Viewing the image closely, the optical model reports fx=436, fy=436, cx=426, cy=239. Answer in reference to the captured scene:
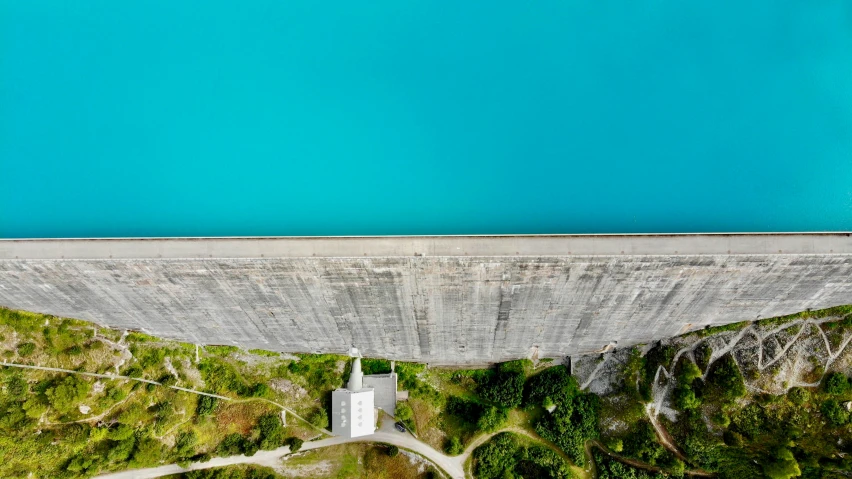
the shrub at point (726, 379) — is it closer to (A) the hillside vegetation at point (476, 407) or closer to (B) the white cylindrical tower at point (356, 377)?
(A) the hillside vegetation at point (476, 407)

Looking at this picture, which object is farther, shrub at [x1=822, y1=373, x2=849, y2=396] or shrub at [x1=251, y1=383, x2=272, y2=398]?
shrub at [x1=251, y1=383, x2=272, y2=398]

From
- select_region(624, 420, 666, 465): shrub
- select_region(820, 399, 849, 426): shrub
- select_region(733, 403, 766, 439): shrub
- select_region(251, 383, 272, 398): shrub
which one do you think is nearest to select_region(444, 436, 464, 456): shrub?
select_region(624, 420, 666, 465): shrub

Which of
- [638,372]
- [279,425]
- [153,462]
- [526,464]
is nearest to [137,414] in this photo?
[153,462]

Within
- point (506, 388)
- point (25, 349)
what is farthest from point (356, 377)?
point (25, 349)

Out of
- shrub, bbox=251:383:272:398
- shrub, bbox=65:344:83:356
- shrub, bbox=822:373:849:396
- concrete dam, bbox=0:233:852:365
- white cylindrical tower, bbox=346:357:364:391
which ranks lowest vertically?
shrub, bbox=251:383:272:398

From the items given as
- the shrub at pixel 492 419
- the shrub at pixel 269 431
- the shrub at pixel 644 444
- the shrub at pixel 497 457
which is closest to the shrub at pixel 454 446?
the shrub at pixel 497 457

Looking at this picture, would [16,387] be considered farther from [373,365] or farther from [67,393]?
[373,365]

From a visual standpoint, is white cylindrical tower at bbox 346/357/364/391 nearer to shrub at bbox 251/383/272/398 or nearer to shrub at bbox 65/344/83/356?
shrub at bbox 251/383/272/398

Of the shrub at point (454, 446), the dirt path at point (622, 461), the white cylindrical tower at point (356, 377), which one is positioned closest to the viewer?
the dirt path at point (622, 461)

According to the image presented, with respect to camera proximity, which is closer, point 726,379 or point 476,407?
point 726,379
